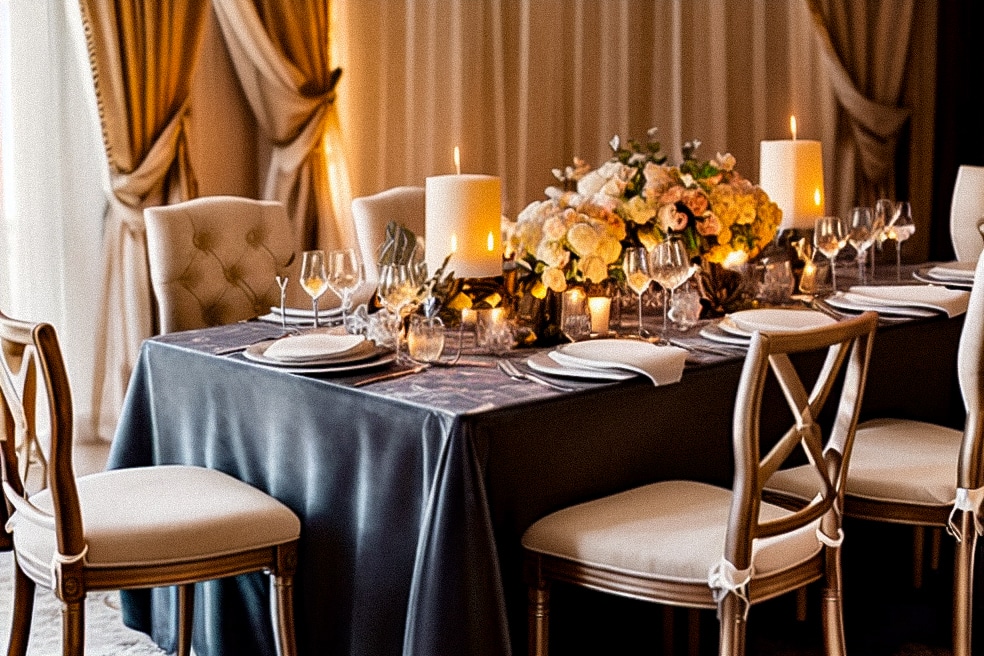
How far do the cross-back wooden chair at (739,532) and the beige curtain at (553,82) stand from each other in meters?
3.02

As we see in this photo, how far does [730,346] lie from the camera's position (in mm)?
2770

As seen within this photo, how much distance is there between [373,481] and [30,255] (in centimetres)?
263

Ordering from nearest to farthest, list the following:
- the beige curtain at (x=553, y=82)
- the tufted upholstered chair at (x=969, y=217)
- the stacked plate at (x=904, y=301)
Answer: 1. the stacked plate at (x=904, y=301)
2. the tufted upholstered chair at (x=969, y=217)
3. the beige curtain at (x=553, y=82)

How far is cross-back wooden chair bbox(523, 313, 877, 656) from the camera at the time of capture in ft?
6.89

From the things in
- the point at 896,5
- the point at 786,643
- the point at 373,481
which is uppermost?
the point at 896,5

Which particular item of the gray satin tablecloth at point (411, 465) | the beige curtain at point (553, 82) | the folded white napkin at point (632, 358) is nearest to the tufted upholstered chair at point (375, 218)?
the beige curtain at point (553, 82)

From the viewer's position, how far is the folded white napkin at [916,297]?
10.2ft

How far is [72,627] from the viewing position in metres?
2.26

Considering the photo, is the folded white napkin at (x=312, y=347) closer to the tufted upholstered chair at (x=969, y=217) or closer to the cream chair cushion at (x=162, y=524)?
the cream chair cushion at (x=162, y=524)

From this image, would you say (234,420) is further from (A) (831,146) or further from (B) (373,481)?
(A) (831,146)

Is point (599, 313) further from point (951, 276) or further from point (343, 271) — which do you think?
point (951, 276)

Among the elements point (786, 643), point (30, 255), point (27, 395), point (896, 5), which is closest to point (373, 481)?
point (27, 395)

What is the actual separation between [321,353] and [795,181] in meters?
1.65

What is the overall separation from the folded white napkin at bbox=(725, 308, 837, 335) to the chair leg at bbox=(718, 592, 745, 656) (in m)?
0.83
